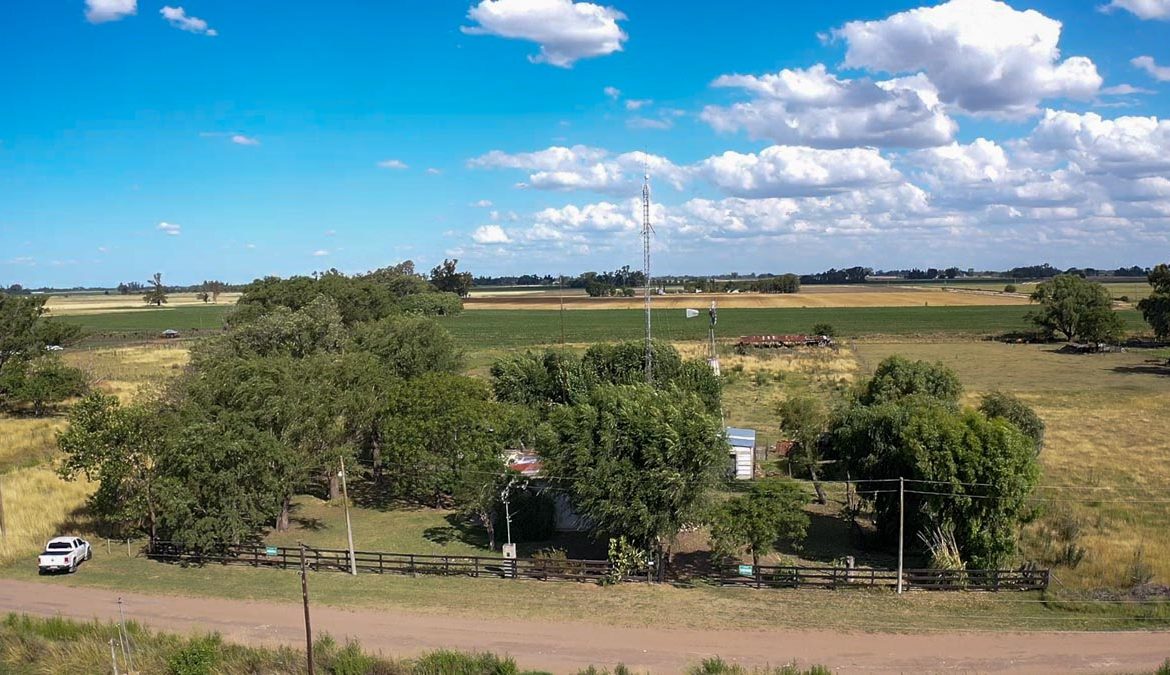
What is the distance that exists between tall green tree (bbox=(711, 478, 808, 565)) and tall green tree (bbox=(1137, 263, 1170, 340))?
8188 centimetres

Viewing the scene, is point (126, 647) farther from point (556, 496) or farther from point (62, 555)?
point (556, 496)

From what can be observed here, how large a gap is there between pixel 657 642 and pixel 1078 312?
98.9 m

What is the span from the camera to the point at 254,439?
30531mm

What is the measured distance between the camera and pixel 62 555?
1134 inches

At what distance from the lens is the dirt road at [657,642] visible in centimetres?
2039

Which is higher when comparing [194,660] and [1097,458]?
[1097,458]

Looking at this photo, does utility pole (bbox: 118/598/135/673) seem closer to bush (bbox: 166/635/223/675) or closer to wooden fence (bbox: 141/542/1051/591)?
bush (bbox: 166/635/223/675)

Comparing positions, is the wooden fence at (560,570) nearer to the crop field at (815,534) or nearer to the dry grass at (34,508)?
the crop field at (815,534)

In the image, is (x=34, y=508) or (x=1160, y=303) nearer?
(x=34, y=508)

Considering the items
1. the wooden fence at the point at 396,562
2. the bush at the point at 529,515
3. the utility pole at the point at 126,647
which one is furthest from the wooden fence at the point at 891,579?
the utility pole at the point at 126,647

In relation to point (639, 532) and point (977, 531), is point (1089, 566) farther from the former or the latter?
point (639, 532)

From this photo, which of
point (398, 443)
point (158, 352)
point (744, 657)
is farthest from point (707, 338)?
point (744, 657)

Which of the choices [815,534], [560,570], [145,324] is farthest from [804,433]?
[145,324]

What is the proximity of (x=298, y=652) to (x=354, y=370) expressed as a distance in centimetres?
2102
